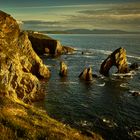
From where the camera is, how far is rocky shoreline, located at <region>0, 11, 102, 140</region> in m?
32.0

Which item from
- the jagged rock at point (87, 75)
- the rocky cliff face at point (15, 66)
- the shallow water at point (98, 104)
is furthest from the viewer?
the jagged rock at point (87, 75)

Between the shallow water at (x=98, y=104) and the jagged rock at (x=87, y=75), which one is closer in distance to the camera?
the shallow water at (x=98, y=104)

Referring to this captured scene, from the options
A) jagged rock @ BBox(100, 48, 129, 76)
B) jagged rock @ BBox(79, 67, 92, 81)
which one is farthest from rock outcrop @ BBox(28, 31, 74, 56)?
jagged rock @ BBox(79, 67, 92, 81)

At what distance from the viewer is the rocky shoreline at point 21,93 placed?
32031 millimetres

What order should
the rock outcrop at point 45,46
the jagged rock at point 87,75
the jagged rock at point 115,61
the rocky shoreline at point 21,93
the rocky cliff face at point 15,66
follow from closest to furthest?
the rocky shoreline at point 21,93 → the rocky cliff face at point 15,66 → the jagged rock at point 87,75 → the jagged rock at point 115,61 → the rock outcrop at point 45,46

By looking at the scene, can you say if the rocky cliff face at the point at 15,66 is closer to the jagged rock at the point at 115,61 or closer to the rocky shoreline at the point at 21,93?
the rocky shoreline at the point at 21,93

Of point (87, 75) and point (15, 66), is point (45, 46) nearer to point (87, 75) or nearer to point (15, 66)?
point (87, 75)

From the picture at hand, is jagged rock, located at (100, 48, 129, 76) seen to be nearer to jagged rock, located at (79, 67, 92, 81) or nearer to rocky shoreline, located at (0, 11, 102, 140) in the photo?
jagged rock, located at (79, 67, 92, 81)

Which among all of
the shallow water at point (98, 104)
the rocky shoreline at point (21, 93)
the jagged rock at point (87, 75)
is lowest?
the shallow water at point (98, 104)

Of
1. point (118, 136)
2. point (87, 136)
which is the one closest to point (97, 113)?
point (118, 136)

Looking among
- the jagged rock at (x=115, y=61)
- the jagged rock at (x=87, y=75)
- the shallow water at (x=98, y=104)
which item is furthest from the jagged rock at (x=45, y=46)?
the jagged rock at (x=87, y=75)

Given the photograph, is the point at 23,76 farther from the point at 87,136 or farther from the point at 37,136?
the point at 37,136

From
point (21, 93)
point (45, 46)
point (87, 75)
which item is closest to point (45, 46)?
point (45, 46)

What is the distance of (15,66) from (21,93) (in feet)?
22.2
